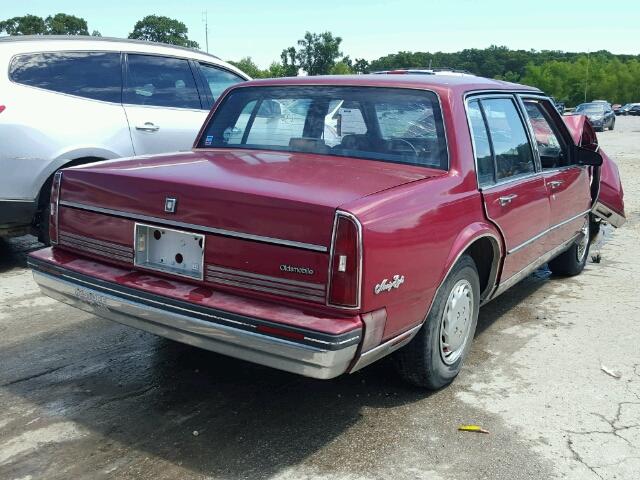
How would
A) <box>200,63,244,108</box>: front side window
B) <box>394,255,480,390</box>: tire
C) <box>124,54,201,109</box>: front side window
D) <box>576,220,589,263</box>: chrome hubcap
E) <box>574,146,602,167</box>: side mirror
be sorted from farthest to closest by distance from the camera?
<box>200,63,244,108</box>: front side window < <box>124,54,201,109</box>: front side window < <box>576,220,589,263</box>: chrome hubcap < <box>574,146,602,167</box>: side mirror < <box>394,255,480,390</box>: tire

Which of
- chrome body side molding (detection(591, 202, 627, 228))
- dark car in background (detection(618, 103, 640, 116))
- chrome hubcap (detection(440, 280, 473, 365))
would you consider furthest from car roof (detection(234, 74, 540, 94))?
dark car in background (detection(618, 103, 640, 116))

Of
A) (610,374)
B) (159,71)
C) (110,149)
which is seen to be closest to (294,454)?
(610,374)

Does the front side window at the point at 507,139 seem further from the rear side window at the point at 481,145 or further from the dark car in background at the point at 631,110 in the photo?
the dark car in background at the point at 631,110

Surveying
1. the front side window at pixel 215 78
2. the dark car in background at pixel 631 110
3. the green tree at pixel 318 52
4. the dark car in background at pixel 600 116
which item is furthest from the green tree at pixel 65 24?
the front side window at pixel 215 78

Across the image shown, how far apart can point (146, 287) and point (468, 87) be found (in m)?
2.20

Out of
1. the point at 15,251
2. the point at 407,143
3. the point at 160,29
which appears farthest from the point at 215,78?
the point at 160,29

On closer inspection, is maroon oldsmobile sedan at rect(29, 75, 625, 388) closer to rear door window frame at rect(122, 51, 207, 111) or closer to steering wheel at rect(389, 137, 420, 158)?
steering wheel at rect(389, 137, 420, 158)

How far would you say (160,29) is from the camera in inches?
4417

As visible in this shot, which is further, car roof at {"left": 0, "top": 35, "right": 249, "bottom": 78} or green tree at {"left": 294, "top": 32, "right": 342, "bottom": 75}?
green tree at {"left": 294, "top": 32, "right": 342, "bottom": 75}

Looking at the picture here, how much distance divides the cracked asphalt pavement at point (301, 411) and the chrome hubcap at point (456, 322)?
0.75ft

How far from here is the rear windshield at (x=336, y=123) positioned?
3.65 metres

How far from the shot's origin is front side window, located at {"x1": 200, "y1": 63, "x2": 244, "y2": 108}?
711 cm

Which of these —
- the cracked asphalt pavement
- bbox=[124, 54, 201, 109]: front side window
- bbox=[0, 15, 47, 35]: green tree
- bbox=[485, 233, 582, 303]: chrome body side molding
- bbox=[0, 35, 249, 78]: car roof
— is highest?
bbox=[0, 15, 47, 35]: green tree

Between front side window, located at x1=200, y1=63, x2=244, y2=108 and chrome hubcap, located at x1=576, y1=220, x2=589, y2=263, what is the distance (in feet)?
12.7
